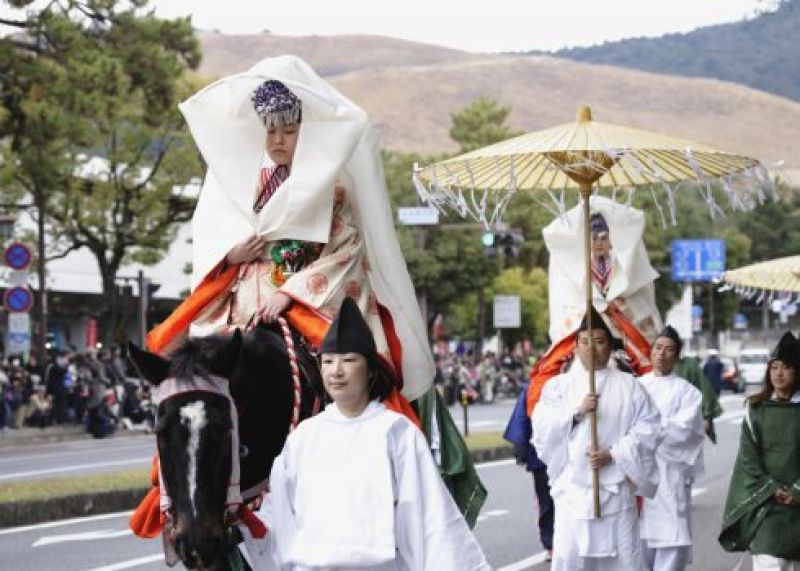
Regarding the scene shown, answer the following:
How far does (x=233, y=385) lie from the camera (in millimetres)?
7266

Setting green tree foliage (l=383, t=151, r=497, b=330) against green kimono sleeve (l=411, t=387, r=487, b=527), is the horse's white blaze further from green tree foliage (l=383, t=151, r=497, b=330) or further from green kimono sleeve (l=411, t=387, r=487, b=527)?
green tree foliage (l=383, t=151, r=497, b=330)

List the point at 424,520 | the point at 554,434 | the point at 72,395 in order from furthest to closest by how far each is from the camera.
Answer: the point at 72,395 < the point at 554,434 < the point at 424,520

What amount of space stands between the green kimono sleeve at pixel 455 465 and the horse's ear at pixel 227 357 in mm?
2946

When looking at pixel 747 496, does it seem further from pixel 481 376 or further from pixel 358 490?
pixel 481 376

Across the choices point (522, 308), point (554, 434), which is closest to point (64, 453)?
point (554, 434)

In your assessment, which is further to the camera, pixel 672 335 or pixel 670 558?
pixel 672 335

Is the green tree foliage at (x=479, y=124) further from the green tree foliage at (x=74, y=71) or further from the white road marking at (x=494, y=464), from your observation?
the white road marking at (x=494, y=464)

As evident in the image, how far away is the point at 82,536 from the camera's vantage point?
1470 cm

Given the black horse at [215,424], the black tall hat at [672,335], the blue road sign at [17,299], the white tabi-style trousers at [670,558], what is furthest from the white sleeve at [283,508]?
the blue road sign at [17,299]

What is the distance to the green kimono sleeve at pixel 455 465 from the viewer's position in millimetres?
9984

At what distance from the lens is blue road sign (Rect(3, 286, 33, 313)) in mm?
28281

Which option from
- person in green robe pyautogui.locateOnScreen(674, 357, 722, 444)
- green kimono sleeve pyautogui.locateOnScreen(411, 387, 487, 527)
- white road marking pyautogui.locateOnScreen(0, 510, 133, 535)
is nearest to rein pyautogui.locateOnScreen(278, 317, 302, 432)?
green kimono sleeve pyautogui.locateOnScreen(411, 387, 487, 527)

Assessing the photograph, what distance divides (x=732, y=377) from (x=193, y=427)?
58513 mm

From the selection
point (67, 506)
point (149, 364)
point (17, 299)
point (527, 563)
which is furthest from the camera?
point (17, 299)
